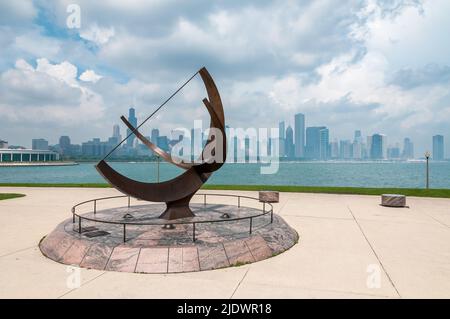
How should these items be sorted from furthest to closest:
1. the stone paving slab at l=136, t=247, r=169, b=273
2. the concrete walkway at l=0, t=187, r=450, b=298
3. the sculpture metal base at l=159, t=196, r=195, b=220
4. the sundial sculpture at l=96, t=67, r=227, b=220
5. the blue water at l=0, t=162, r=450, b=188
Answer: the blue water at l=0, t=162, r=450, b=188 < the sculpture metal base at l=159, t=196, r=195, b=220 < the sundial sculpture at l=96, t=67, r=227, b=220 < the stone paving slab at l=136, t=247, r=169, b=273 < the concrete walkway at l=0, t=187, r=450, b=298

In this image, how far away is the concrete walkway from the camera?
4.62m

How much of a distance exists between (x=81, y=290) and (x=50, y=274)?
1065 mm

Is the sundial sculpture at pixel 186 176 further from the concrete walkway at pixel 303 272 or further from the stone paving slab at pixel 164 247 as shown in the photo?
the concrete walkway at pixel 303 272

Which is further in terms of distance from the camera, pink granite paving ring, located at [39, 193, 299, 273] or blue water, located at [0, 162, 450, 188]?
blue water, located at [0, 162, 450, 188]

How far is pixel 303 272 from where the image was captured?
17.9ft

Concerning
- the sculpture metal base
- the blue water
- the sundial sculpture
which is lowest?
the blue water

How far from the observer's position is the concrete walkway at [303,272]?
4.62 metres

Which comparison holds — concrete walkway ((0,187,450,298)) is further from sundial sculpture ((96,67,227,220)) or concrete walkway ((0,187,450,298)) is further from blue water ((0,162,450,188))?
blue water ((0,162,450,188))

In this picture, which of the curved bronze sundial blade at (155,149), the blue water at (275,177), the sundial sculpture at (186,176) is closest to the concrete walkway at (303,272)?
the sundial sculpture at (186,176)

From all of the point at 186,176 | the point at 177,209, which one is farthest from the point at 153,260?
the point at 186,176

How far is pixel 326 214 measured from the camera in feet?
36.5

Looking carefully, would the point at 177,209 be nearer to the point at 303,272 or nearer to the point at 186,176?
the point at 186,176

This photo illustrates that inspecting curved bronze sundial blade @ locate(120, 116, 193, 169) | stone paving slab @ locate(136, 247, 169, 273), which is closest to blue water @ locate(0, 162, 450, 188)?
curved bronze sundial blade @ locate(120, 116, 193, 169)
